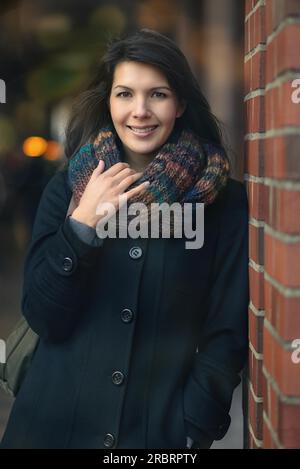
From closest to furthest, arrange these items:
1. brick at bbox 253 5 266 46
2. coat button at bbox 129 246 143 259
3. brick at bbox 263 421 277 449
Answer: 1. brick at bbox 263 421 277 449
2. brick at bbox 253 5 266 46
3. coat button at bbox 129 246 143 259

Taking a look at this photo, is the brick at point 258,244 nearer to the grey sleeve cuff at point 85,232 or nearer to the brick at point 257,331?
the brick at point 257,331

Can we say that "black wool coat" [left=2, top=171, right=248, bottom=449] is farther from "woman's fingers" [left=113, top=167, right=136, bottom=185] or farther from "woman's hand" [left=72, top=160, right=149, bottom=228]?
"woman's fingers" [left=113, top=167, right=136, bottom=185]

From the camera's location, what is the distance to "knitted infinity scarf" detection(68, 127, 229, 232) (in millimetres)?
2141

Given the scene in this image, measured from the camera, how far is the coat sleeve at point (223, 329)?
221 cm

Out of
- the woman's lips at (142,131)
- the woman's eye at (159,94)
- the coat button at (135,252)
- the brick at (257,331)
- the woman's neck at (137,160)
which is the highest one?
the woman's eye at (159,94)

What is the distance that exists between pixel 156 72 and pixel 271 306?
29.9 inches

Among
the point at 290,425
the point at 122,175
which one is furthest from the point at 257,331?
the point at 122,175

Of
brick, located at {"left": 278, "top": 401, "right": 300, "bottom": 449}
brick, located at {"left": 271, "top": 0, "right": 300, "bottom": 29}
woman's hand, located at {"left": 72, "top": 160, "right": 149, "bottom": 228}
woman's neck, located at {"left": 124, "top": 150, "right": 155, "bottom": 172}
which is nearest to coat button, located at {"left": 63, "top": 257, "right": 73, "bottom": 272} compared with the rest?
woman's hand, located at {"left": 72, "top": 160, "right": 149, "bottom": 228}

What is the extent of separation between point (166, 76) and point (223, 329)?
75 centimetres

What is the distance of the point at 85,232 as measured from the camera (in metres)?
2.09

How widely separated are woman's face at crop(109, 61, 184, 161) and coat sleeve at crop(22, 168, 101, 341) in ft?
0.92

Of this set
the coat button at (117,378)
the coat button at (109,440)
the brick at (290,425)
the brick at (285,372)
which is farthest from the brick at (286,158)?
the coat button at (109,440)

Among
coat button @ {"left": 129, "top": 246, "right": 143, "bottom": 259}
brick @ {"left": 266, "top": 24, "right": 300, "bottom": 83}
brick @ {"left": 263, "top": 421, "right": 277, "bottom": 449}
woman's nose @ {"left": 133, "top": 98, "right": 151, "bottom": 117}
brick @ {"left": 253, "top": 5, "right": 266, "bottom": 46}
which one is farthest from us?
coat button @ {"left": 129, "top": 246, "right": 143, "bottom": 259}

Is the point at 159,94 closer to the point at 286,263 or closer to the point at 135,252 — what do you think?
the point at 135,252
